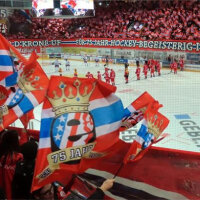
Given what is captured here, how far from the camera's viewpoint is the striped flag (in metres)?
Answer: 1.96

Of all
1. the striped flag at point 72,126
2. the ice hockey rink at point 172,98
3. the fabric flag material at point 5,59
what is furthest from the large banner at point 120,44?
the striped flag at point 72,126

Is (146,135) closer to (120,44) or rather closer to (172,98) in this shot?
(172,98)

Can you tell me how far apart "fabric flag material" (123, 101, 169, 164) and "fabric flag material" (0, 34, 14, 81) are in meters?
1.72

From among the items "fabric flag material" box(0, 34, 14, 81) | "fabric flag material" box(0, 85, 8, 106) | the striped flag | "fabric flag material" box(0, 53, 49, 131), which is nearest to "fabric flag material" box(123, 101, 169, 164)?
the striped flag

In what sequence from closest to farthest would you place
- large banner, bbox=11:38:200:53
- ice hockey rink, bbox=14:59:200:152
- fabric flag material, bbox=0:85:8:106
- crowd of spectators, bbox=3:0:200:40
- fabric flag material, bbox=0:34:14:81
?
fabric flag material, bbox=0:85:8:106
fabric flag material, bbox=0:34:14:81
ice hockey rink, bbox=14:59:200:152
large banner, bbox=11:38:200:53
crowd of spectators, bbox=3:0:200:40

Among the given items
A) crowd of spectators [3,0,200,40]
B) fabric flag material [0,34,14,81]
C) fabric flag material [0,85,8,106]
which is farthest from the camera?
crowd of spectators [3,0,200,40]

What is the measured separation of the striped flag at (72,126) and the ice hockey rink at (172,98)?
3.50 metres

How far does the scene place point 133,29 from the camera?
74.0ft

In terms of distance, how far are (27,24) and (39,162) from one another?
25.4 meters

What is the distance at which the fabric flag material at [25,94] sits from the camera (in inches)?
116

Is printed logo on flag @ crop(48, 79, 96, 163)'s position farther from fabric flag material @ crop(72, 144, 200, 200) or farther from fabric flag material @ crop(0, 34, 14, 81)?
fabric flag material @ crop(0, 34, 14, 81)

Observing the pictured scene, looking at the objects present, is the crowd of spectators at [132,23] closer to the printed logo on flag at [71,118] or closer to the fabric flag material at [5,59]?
the fabric flag material at [5,59]

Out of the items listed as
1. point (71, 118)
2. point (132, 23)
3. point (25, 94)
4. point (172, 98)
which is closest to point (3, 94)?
point (25, 94)

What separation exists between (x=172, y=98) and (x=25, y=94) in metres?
7.73
